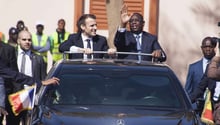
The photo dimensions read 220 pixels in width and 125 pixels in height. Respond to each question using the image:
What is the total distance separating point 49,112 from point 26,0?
12876 mm

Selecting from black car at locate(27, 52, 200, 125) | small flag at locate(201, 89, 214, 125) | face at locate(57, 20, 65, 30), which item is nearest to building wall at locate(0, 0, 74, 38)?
face at locate(57, 20, 65, 30)

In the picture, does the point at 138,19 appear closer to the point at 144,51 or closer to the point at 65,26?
the point at 144,51

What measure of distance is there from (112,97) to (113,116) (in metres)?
0.74

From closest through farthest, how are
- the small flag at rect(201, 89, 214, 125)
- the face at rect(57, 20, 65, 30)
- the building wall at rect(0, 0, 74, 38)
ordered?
the small flag at rect(201, 89, 214, 125) → the face at rect(57, 20, 65, 30) → the building wall at rect(0, 0, 74, 38)

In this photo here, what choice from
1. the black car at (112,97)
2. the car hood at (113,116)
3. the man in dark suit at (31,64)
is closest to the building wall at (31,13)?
the man in dark suit at (31,64)

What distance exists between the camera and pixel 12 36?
18.6 meters

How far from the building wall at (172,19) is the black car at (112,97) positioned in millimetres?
11480

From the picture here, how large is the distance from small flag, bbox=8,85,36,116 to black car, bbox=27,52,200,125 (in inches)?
34.7

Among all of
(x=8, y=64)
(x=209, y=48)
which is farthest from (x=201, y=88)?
(x=8, y=64)

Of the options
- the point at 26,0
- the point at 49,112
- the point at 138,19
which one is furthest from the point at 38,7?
the point at 49,112

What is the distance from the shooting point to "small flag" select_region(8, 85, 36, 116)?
1046 cm

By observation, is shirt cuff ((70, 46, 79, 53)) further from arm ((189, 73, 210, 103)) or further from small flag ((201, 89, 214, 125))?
small flag ((201, 89, 214, 125))

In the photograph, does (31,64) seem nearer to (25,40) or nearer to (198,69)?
(25,40)

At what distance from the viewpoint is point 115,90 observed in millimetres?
9117
